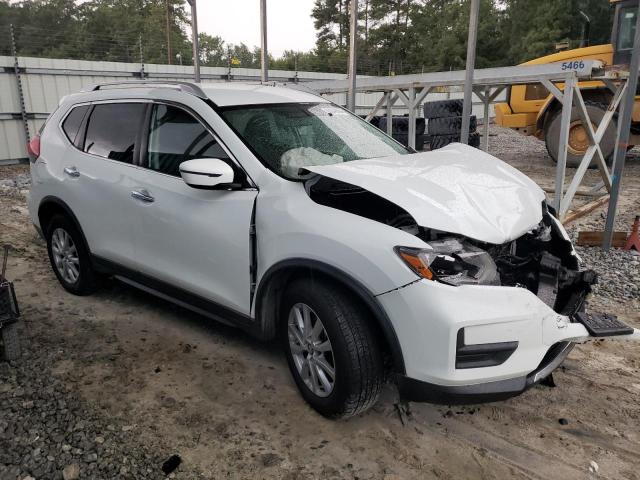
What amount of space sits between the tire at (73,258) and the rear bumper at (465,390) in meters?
2.84

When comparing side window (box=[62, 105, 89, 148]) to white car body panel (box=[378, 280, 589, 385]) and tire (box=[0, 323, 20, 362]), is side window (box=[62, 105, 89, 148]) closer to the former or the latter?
tire (box=[0, 323, 20, 362])

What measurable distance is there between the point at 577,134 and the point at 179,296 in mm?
11339

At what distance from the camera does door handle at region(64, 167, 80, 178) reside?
3.93m

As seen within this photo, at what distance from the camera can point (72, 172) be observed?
13.0 feet

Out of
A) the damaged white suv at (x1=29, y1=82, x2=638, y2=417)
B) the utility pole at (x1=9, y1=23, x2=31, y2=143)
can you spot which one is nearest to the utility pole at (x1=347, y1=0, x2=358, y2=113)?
the damaged white suv at (x1=29, y1=82, x2=638, y2=417)

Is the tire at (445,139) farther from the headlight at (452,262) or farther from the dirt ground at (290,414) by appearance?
the headlight at (452,262)

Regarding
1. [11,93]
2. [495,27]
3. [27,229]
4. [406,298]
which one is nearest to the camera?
[406,298]

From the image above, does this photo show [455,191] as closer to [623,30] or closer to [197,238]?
[197,238]

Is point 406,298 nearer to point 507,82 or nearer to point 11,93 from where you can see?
point 507,82

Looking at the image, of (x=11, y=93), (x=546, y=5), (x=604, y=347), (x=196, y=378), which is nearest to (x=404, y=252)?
(x=196, y=378)

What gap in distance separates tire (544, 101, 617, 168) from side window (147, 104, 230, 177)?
9898 millimetres

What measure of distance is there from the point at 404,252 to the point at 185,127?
175cm

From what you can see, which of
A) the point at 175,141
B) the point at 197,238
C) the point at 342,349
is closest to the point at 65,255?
the point at 175,141

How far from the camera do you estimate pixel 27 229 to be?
6742 millimetres
